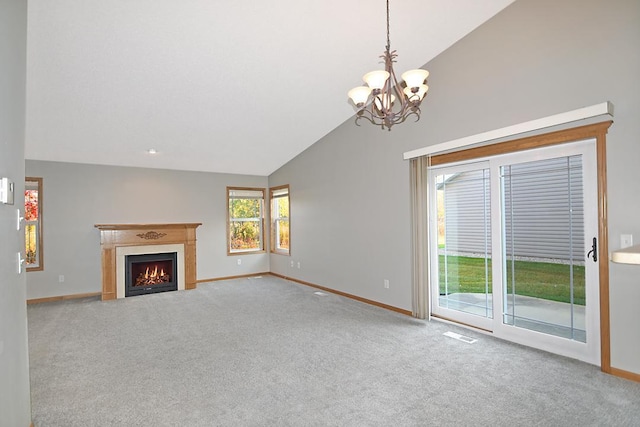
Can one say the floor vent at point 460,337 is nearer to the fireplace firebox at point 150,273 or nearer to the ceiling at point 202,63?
the ceiling at point 202,63

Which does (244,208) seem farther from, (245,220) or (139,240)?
(139,240)

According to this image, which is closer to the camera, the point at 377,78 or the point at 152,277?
the point at 377,78

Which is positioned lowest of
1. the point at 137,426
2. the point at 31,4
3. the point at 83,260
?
the point at 137,426

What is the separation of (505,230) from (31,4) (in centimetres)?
475

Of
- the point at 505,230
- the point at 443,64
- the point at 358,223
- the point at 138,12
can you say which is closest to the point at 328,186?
the point at 358,223

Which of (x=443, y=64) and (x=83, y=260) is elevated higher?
(x=443, y=64)

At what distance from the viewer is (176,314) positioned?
4.76 metres

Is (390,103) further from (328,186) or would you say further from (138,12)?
(328,186)

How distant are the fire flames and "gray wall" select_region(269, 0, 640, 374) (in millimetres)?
2822

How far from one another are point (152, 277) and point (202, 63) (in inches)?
170

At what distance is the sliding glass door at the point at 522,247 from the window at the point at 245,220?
4520mm

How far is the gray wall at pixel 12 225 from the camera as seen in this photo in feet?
4.91

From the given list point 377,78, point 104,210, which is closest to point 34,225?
point 104,210

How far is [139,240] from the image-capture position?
6.13 m
